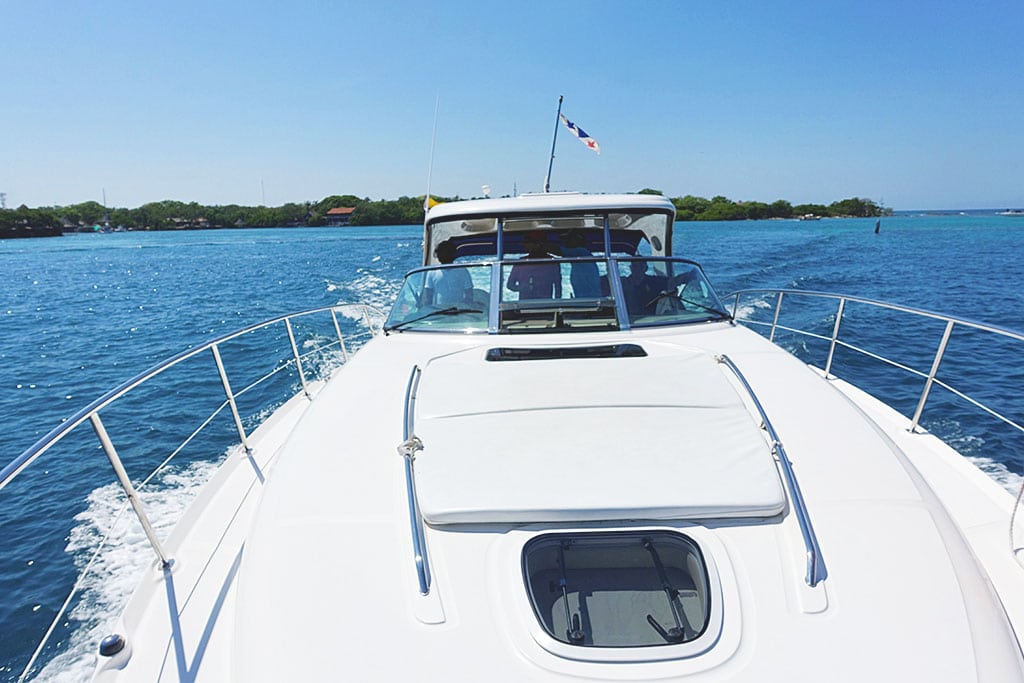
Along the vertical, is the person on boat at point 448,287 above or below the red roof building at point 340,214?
below

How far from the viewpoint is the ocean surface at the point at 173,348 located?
4375mm

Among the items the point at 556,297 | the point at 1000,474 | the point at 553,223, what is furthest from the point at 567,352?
the point at 1000,474

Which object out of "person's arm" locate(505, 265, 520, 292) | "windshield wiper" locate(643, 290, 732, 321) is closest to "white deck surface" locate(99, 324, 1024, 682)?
"windshield wiper" locate(643, 290, 732, 321)

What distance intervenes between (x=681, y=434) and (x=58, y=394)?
11.2 meters

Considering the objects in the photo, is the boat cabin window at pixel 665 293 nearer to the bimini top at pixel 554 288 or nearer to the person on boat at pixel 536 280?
the bimini top at pixel 554 288

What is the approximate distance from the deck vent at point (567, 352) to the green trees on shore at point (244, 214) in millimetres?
67436

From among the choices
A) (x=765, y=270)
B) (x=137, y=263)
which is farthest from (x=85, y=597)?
(x=137, y=263)

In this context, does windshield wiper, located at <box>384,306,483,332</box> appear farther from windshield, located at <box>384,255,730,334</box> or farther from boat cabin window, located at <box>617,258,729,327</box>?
boat cabin window, located at <box>617,258,729,327</box>

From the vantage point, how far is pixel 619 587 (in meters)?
1.55

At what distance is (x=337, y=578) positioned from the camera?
1439mm

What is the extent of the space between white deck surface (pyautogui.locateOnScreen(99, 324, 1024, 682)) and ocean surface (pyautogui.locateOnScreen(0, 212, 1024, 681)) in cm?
237

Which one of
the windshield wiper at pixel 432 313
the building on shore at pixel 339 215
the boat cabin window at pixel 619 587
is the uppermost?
the building on shore at pixel 339 215

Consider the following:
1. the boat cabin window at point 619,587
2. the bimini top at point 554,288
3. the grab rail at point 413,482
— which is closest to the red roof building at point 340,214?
the bimini top at point 554,288

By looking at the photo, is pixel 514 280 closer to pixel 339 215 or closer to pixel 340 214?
pixel 340 214
